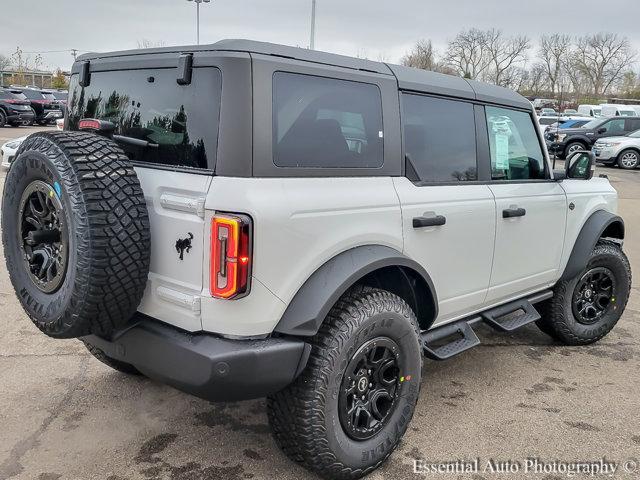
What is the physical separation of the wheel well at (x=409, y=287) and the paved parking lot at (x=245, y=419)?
0.62m

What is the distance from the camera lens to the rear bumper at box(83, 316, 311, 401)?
2275 millimetres

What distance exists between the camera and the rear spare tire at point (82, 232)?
223 centimetres

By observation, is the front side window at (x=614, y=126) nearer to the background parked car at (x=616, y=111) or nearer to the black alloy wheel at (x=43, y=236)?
the background parked car at (x=616, y=111)

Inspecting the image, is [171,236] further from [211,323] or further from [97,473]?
[97,473]

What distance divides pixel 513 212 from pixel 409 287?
3.19ft

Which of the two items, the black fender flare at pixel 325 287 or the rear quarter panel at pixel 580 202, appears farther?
the rear quarter panel at pixel 580 202

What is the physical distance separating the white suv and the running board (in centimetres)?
5

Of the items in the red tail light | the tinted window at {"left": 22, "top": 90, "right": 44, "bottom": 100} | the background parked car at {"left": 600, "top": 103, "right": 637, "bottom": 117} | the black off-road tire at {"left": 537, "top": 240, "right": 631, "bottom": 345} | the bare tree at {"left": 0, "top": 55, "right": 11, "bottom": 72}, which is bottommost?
the black off-road tire at {"left": 537, "top": 240, "right": 631, "bottom": 345}

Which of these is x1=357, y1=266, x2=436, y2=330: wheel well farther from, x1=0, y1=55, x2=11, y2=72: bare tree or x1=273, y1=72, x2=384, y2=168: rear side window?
x1=0, y1=55, x2=11, y2=72: bare tree

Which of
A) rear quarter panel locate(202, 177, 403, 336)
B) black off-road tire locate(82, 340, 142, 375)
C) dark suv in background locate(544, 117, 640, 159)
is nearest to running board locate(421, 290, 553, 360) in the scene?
rear quarter panel locate(202, 177, 403, 336)

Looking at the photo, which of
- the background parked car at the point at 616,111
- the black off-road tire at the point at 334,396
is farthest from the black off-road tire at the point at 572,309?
the background parked car at the point at 616,111

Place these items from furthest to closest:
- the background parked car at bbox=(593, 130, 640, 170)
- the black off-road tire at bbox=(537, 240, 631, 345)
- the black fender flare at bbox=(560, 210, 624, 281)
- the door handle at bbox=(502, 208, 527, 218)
A: the background parked car at bbox=(593, 130, 640, 170) < the black off-road tire at bbox=(537, 240, 631, 345) < the black fender flare at bbox=(560, 210, 624, 281) < the door handle at bbox=(502, 208, 527, 218)

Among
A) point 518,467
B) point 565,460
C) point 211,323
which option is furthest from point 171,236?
point 565,460

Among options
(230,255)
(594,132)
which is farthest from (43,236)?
(594,132)
